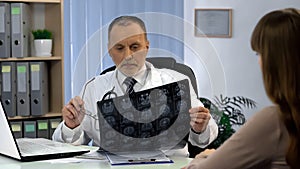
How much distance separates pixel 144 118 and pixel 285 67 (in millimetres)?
918

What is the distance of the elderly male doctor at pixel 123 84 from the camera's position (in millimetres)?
2359

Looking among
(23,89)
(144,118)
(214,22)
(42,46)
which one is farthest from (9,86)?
(144,118)

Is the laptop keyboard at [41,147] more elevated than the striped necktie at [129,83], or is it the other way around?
the striped necktie at [129,83]

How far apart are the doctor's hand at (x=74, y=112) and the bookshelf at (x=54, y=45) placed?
1.79 m

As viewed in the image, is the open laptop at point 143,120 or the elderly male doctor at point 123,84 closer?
the open laptop at point 143,120

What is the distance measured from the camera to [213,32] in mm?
5086

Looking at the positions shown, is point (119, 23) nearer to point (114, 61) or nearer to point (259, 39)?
point (114, 61)

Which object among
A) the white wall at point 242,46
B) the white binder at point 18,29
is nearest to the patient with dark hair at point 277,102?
the white binder at point 18,29

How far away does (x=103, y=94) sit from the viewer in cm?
241

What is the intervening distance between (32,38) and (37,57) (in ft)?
0.57

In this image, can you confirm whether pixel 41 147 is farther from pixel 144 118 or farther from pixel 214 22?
pixel 214 22

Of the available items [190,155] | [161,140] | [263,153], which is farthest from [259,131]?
[190,155]

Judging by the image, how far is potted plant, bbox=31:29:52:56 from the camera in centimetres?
420

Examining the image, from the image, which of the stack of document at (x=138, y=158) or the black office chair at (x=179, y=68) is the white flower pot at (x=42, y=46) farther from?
the stack of document at (x=138, y=158)
